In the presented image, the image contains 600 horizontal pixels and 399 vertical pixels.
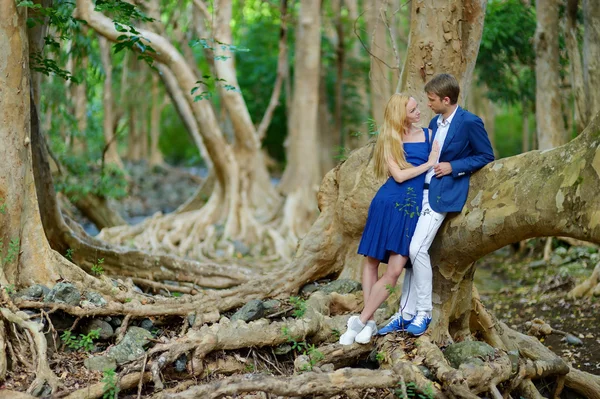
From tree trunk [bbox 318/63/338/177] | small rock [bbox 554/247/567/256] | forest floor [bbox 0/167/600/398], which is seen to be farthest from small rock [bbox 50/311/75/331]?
tree trunk [bbox 318/63/338/177]

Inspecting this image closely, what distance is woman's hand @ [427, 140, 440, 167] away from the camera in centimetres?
532

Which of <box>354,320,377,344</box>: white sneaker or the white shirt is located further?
<box>354,320,377,344</box>: white sneaker

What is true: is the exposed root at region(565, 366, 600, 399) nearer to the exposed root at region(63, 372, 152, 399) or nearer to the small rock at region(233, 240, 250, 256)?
the exposed root at region(63, 372, 152, 399)

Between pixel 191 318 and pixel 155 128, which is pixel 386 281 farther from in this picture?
pixel 155 128

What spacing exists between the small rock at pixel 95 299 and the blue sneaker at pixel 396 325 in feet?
7.11

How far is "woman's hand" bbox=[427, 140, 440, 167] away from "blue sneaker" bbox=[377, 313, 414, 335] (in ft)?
4.07

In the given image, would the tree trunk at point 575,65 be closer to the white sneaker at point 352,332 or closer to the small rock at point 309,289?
the small rock at point 309,289

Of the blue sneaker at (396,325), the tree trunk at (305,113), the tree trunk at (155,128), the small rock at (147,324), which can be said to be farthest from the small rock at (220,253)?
the tree trunk at (155,128)

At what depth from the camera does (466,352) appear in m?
5.67

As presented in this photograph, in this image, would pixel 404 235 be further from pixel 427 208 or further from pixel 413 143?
pixel 413 143

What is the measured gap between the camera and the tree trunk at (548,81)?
11.7m

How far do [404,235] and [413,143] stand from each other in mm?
693

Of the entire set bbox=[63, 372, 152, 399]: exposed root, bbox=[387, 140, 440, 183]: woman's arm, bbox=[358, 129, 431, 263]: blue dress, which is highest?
bbox=[387, 140, 440, 183]: woman's arm

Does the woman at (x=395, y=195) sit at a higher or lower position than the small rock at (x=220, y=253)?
higher
